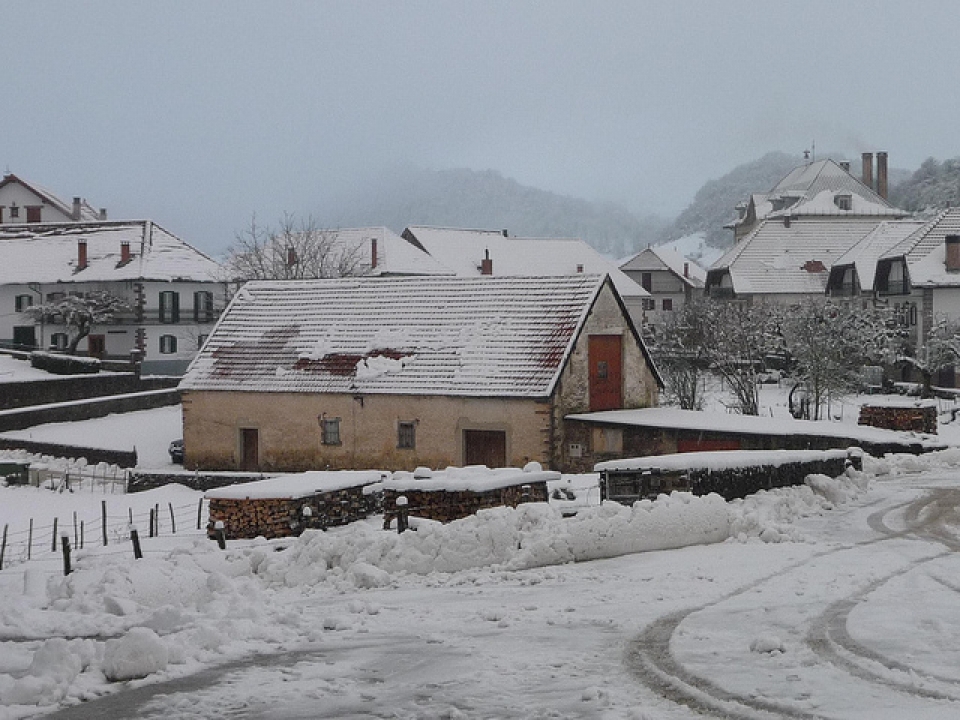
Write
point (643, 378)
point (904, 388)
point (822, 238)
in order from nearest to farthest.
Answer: point (643, 378), point (904, 388), point (822, 238)

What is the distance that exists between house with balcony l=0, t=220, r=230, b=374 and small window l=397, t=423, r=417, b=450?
3418 cm

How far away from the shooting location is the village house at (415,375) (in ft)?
105

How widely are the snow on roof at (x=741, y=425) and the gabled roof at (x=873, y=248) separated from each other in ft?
110

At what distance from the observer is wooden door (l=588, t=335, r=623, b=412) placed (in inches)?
1300

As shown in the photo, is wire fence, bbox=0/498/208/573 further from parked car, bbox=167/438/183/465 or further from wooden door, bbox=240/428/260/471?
parked car, bbox=167/438/183/465

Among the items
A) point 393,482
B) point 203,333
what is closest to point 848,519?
point 393,482

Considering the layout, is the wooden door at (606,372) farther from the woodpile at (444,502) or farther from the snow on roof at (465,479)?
the woodpile at (444,502)

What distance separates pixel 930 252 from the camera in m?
58.2

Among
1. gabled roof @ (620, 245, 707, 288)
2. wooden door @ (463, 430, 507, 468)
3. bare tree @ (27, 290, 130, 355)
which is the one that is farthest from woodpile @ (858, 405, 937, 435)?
gabled roof @ (620, 245, 707, 288)

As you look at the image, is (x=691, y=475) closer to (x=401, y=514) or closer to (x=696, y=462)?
(x=696, y=462)

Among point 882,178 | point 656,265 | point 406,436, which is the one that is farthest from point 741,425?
point 882,178

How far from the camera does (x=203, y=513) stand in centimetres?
2722

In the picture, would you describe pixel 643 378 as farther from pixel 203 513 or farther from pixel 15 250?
pixel 15 250

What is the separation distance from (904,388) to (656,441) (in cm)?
2546
